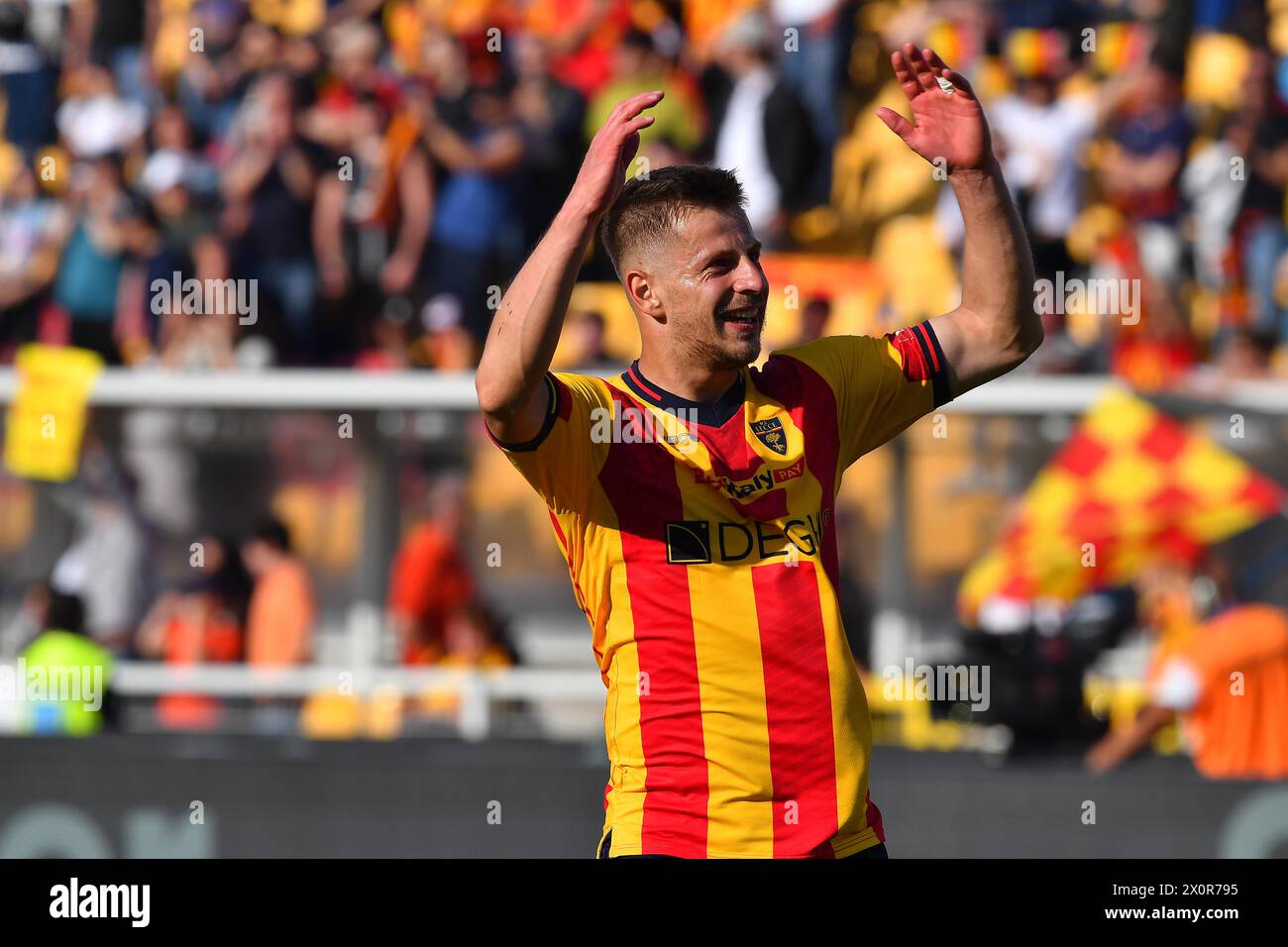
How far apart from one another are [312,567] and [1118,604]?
4.66 meters

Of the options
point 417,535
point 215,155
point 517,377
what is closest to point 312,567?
point 417,535

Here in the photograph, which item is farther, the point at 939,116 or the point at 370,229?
the point at 370,229

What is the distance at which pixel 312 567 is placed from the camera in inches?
420

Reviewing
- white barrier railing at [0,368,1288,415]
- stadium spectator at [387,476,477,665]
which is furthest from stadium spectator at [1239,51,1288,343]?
stadium spectator at [387,476,477,665]

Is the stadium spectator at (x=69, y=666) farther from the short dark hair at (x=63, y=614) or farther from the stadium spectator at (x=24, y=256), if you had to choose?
the stadium spectator at (x=24, y=256)

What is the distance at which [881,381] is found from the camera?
4137 millimetres

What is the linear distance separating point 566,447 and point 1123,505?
546 cm

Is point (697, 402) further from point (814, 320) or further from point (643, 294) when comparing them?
point (814, 320)

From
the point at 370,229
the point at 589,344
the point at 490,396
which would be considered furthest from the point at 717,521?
the point at 370,229

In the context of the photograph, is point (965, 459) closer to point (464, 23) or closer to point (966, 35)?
point (966, 35)

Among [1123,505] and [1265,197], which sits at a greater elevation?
[1265,197]

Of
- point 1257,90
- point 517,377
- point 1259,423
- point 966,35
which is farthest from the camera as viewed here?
point 966,35

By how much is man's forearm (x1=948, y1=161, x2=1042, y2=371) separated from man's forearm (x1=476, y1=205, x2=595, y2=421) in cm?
91

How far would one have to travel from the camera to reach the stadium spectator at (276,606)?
372 inches
